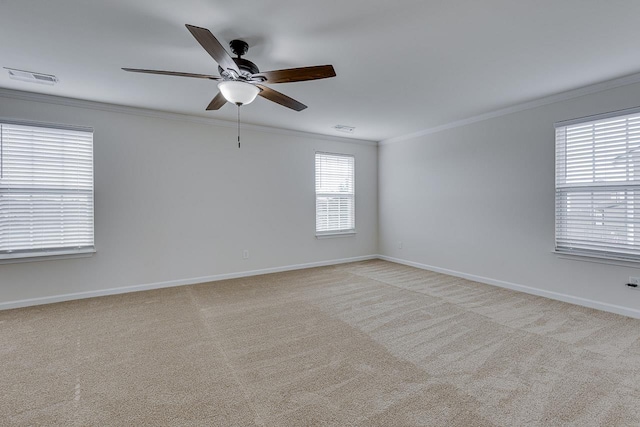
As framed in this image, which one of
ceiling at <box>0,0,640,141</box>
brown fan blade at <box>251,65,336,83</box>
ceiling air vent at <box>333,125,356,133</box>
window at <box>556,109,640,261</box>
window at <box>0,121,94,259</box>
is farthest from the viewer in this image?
ceiling air vent at <box>333,125,356,133</box>

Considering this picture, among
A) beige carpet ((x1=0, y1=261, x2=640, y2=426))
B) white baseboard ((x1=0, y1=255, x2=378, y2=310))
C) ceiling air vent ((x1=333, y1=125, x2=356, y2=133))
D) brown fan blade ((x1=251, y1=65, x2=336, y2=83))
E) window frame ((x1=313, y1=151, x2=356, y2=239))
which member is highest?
ceiling air vent ((x1=333, y1=125, x2=356, y2=133))

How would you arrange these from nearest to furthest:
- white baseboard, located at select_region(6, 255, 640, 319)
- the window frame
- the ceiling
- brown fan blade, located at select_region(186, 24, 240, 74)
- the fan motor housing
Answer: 1. brown fan blade, located at select_region(186, 24, 240, 74)
2. the ceiling
3. the fan motor housing
4. white baseboard, located at select_region(6, 255, 640, 319)
5. the window frame

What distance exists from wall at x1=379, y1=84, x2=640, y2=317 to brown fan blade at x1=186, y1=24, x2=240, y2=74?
Result: 3801mm

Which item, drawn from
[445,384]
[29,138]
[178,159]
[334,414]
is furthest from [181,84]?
[445,384]

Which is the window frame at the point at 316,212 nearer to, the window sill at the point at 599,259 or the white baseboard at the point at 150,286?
the white baseboard at the point at 150,286

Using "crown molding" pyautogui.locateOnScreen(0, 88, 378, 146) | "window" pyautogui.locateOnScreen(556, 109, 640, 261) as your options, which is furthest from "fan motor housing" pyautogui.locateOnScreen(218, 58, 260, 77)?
"window" pyautogui.locateOnScreen(556, 109, 640, 261)

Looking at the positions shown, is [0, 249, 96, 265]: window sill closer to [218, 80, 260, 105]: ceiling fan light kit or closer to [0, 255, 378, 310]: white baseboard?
[0, 255, 378, 310]: white baseboard

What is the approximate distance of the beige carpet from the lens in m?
1.74

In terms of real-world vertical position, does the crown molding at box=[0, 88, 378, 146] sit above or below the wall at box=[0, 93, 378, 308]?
above

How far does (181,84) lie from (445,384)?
370 cm

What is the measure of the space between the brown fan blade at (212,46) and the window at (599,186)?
389cm

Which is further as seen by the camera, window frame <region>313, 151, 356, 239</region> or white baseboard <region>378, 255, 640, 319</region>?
window frame <region>313, 151, 356, 239</region>

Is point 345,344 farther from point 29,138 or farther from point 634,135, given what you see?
point 29,138

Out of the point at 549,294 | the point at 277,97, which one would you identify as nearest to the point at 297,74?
the point at 277,97
